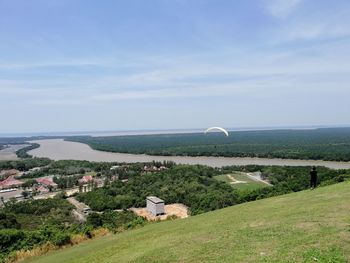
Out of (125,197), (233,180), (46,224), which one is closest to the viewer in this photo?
(46,224)

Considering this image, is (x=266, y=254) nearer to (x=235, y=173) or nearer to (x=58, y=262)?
(x=58, y=262)

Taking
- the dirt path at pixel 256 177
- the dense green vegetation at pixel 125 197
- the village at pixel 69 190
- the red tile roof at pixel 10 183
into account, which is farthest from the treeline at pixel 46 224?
the dirt path at pixel 256 177

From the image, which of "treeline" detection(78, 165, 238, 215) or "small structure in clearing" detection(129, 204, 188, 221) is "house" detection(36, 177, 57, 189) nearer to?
"treeline" detection(78, 165, 238, 215)

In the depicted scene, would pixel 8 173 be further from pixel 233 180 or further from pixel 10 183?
pixel 233 180

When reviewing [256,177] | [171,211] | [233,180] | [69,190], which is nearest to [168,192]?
[171,211]

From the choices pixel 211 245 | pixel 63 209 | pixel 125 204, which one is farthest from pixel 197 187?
pixel 211 245

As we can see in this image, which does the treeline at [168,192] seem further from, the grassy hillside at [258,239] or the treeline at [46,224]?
the grassy hillside at [258,239]
